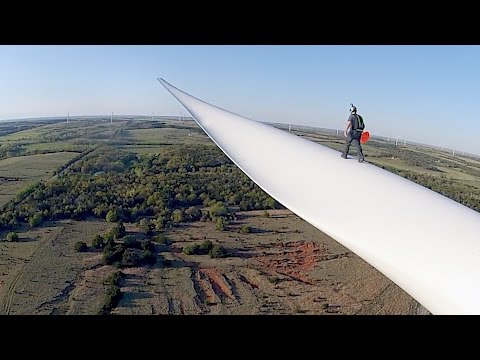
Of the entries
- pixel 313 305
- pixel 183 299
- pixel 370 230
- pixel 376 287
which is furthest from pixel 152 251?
pixel 370 230

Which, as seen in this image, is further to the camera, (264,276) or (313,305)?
(264,276)

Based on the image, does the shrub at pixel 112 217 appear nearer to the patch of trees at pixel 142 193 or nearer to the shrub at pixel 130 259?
the patch of trees at pixel 142 193

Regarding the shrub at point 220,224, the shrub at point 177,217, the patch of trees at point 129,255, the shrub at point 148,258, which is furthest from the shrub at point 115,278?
the shrub at point 177,217

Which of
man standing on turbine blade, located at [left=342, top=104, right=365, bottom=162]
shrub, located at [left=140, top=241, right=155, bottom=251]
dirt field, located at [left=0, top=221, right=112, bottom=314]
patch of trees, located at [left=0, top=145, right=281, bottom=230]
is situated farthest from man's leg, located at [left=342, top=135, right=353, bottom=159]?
patch of trees, located at [left=0, top=145, right=281, bottom=230]

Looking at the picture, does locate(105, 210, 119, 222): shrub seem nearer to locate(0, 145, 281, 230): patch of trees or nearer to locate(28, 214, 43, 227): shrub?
locate(0, 145, 281, 230): patch of trees
